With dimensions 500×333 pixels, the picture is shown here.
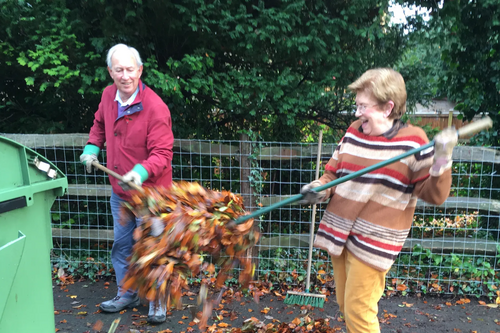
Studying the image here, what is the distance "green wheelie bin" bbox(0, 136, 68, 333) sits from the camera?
198 cm

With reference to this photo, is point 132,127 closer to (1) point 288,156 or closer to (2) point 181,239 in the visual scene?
(2) point 181,239

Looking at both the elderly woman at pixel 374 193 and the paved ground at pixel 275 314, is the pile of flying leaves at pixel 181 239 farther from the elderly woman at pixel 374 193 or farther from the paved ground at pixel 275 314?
the paved ground at pixel 275 314

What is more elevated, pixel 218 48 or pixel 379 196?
pixel 218 48

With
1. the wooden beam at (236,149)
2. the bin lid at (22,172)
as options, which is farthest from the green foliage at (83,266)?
the bin lid at (22,172)

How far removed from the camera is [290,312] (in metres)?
3.41

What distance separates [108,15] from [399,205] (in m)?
3.00

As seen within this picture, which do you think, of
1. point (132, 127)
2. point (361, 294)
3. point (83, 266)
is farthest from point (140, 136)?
point (83, 266)

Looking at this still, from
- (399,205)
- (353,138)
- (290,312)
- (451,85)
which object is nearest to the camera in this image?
(399,205)

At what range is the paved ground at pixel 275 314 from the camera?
124 inches

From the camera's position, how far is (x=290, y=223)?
387cm

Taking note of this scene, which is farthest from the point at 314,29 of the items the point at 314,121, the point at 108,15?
the point at 108,15

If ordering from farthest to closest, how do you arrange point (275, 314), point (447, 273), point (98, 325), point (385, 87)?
1. point (447, 273)
2. point (275, 314)
3. point (98, 325)
4. point (385, 87)

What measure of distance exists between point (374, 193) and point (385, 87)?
55 centimetres

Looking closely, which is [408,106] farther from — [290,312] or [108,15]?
[108,15]
